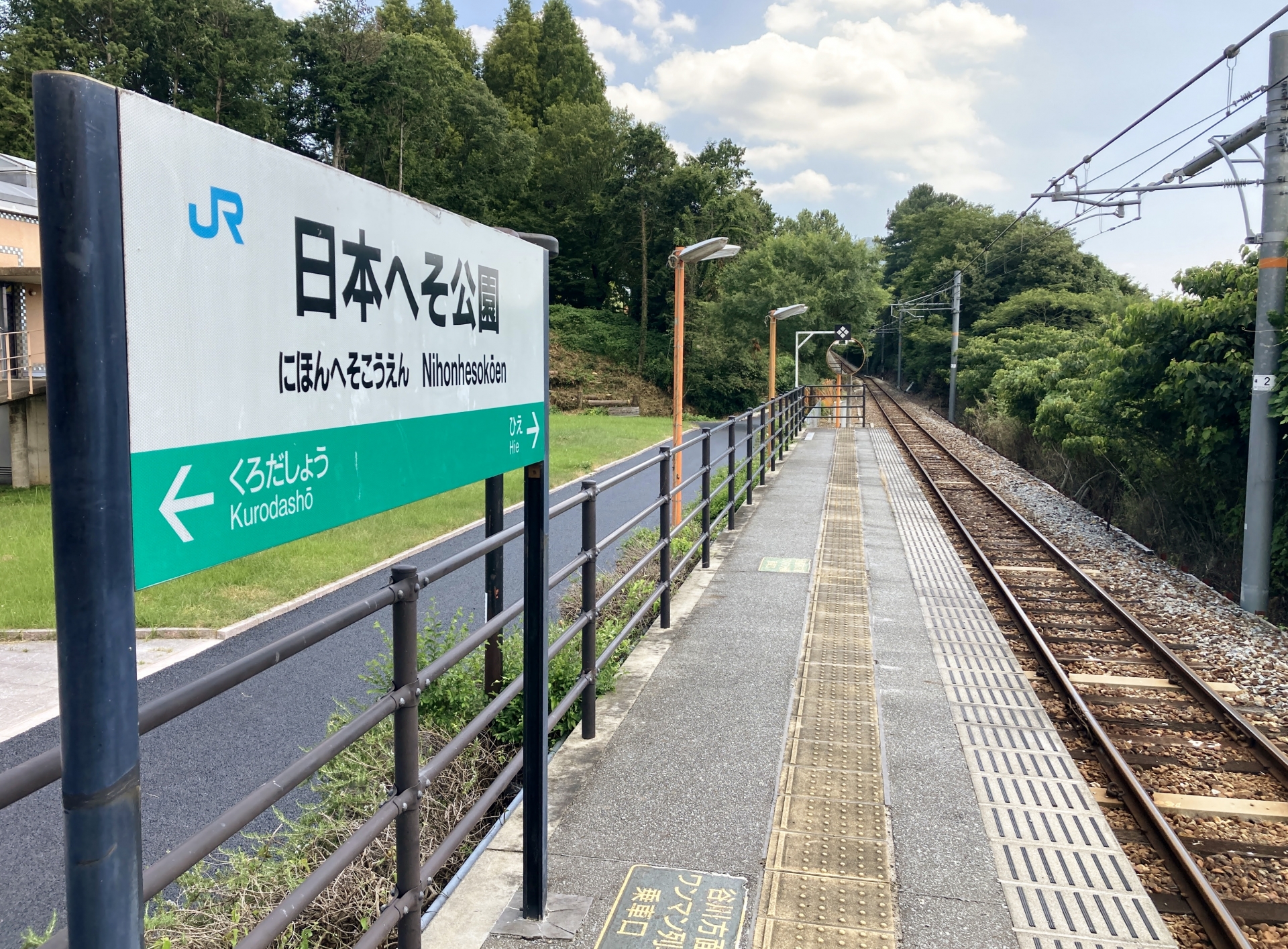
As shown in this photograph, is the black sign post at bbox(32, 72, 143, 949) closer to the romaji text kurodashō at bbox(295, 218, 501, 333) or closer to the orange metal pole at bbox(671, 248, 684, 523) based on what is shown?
the romaji text kurodashō at bbox(295, 218, 501, 333)

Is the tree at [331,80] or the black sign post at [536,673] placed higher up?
the tree at [331,80]

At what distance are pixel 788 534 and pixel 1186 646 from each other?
3.79m

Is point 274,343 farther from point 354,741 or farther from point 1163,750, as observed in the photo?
point 1163,750

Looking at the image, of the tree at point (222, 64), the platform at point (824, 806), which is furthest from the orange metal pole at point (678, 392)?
the tree at point (222, 64)

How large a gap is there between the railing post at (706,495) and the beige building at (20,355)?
13.3 meters

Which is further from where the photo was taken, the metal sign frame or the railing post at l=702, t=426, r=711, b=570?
the railing post at l=702, t=426, r=711, b=570

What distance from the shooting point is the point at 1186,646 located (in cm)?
737

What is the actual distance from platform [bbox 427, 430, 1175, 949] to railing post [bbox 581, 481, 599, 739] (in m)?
0.14

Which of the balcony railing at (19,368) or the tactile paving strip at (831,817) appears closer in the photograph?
the tactile paving strip at (831,817)

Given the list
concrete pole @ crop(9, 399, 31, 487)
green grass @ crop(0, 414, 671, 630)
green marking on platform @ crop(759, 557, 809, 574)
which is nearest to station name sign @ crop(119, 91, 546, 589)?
green grass @ crop(0, 414, 671, 630)

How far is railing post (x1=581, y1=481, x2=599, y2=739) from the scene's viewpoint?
414cm

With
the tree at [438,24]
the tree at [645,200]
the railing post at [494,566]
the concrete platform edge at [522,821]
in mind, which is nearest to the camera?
the concrete platform edge at [522,821]

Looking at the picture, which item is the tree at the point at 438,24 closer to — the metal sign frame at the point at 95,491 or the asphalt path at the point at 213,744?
the asphalt path at the point at 213,744

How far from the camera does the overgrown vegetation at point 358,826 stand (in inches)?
115
